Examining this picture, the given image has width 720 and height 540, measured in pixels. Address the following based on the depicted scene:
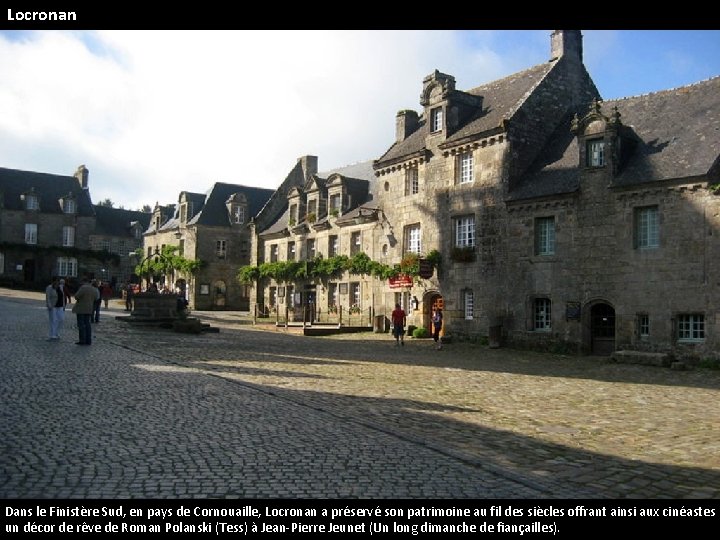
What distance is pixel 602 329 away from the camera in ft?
74.7

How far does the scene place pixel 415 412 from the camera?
9.91 meters

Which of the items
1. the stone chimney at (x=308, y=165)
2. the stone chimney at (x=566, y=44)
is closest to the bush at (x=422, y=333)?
the stone chimney at (x=566, y=44)

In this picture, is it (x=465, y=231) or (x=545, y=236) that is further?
(x=465, y=231)

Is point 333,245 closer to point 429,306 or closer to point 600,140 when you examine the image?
point 429,306

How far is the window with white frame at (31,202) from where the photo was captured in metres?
58.3

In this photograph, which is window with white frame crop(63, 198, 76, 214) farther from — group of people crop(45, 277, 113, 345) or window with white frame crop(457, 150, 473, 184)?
group of people crop(45, 277, 113, 345)

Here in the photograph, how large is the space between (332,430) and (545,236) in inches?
723

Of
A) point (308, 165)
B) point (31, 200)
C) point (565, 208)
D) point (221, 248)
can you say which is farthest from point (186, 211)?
point (565, 208)

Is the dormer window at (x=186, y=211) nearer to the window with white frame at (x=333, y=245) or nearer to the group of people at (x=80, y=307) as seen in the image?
the window with white frame at (x=333, y=245)

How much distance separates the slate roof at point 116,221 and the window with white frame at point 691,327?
2261 inches

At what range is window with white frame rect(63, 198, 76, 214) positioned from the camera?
60688 millimetres

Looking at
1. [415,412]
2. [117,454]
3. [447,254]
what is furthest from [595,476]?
[447,254]

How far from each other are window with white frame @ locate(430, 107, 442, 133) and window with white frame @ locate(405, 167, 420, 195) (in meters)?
2.17

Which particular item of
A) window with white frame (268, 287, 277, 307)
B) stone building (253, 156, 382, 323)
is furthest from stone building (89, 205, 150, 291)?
window with white frame (268, 287, 277, 307)
